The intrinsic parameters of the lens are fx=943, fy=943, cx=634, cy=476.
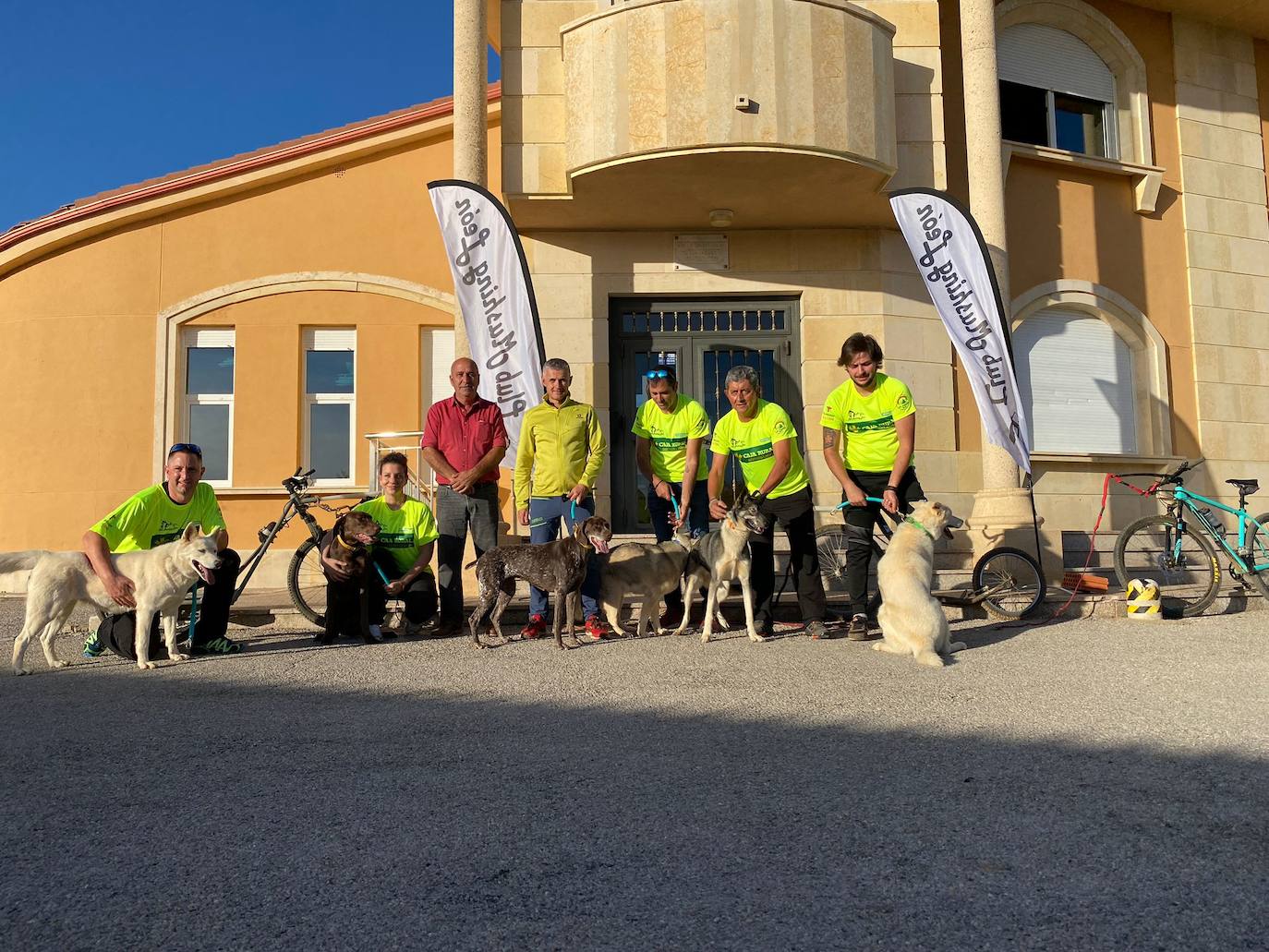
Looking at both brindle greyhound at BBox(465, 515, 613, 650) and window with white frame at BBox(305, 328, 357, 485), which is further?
window with white frame at BBox(305, 328, 357, 485)

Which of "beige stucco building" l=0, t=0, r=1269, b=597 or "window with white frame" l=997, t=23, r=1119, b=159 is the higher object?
"window with white frame" l=997, t=23, r=1119, b=159

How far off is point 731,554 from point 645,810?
11.4 feet

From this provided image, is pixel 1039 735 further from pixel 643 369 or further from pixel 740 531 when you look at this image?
pixel 643 369

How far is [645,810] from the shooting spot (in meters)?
2.88

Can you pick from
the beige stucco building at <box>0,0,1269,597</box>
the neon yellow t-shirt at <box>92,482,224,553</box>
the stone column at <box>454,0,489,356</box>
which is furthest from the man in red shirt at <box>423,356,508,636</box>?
the beige stucco building at <box>0,0,1269,597</box>

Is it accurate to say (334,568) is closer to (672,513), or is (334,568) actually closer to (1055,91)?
(672,513)

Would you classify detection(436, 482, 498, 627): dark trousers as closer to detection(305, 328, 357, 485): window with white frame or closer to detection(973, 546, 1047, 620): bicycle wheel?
detection(973, 546, 1047, 620): bicycle wheel

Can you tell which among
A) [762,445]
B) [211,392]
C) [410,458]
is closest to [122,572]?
[762,445]

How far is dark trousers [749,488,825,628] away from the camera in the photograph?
260 inches

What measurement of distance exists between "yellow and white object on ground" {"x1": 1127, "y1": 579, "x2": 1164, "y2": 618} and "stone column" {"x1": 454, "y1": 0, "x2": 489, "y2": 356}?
6.53 meters

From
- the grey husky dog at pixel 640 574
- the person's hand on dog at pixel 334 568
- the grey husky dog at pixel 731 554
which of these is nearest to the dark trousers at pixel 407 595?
the person's hand on dog at pixel 334 568

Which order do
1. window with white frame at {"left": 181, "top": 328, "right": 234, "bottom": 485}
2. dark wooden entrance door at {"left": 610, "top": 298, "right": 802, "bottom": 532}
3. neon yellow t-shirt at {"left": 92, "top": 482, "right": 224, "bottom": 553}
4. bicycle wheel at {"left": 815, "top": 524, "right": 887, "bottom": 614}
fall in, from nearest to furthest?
neon yellow t-shirt at {"left": 92, "top": 482, "right": 224, "bottom": 553}
bicycle wheel at {"left": 815, "top": 524, "right": 887, "bottom": 614}
dark wooden entrance door at {"left": 610, "top": 298, "right": 802, "bottom": 532}
window with white frame at {"left": 181, "top": 328, "right": 234, "bottom": 485}

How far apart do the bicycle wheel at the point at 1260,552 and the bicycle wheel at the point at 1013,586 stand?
2.06m

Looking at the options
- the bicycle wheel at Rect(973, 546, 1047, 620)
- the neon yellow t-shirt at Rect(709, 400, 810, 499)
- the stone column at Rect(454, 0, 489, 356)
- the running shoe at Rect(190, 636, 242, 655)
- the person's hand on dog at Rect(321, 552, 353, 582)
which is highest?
the stone column at Rect(454, 0, 489, 356)
